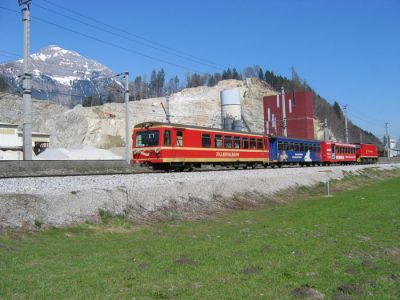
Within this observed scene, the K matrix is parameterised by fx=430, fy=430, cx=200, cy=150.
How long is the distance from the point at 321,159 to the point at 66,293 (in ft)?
163

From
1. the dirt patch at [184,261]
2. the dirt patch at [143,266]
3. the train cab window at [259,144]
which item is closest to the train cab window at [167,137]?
the train cab window at [259,144]

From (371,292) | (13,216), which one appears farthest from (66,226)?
(371,292)

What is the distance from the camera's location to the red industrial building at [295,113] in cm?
9906

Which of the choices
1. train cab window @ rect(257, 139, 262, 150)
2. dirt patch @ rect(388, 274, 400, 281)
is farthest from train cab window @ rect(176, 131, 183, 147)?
dirt patch @ rect(388, 274, 400, 281)

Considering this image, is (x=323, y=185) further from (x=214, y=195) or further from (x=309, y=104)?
(x=309, y=104)

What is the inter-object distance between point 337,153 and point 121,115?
7587 cm

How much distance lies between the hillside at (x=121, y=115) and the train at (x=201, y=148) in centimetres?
5401

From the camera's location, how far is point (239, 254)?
8.59 meters

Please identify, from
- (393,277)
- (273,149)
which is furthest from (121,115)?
(393,277)

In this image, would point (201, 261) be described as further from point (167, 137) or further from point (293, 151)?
point (293, 151)

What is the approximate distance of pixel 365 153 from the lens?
72.3 metres

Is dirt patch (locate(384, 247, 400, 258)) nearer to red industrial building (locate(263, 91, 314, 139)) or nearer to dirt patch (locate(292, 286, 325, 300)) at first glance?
dirt patch (locate(292, 286, 325, 300))

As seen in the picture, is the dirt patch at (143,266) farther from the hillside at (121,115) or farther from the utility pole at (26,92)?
the hillside at (121,115)

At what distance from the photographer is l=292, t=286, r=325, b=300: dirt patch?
5927 millimetres
